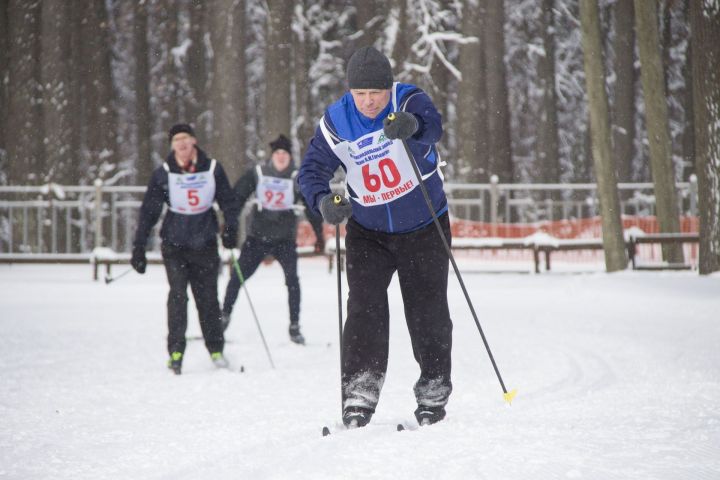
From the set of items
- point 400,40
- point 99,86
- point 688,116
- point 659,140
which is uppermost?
point 400,40

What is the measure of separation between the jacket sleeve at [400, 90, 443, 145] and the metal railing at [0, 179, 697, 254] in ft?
42.4

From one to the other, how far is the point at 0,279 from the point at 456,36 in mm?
10659

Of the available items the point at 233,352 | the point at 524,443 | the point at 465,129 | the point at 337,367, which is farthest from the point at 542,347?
the point at 465,129

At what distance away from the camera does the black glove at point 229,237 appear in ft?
24.0

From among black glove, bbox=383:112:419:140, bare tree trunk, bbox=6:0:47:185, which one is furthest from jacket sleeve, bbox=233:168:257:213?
bare tree trunk, bbox=6:0:47:185

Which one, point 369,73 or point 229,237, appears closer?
point 369,73

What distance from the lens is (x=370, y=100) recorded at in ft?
14.0

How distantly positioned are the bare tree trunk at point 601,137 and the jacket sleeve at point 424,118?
10.1 m

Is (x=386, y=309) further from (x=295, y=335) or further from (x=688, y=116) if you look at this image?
(x=688, y=116)

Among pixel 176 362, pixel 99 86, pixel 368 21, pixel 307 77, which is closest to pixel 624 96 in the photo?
pixel 368 21

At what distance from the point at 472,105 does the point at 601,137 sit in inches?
232

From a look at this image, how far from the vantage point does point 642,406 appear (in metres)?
4.94

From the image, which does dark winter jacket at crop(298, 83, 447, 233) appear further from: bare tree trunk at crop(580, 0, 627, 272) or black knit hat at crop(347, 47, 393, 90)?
bare tree trunk at crop(580, 0, 627, 272)

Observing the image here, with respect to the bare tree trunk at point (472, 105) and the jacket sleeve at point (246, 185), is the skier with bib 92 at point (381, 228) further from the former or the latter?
the bare tree trunk at point (472, 105)
